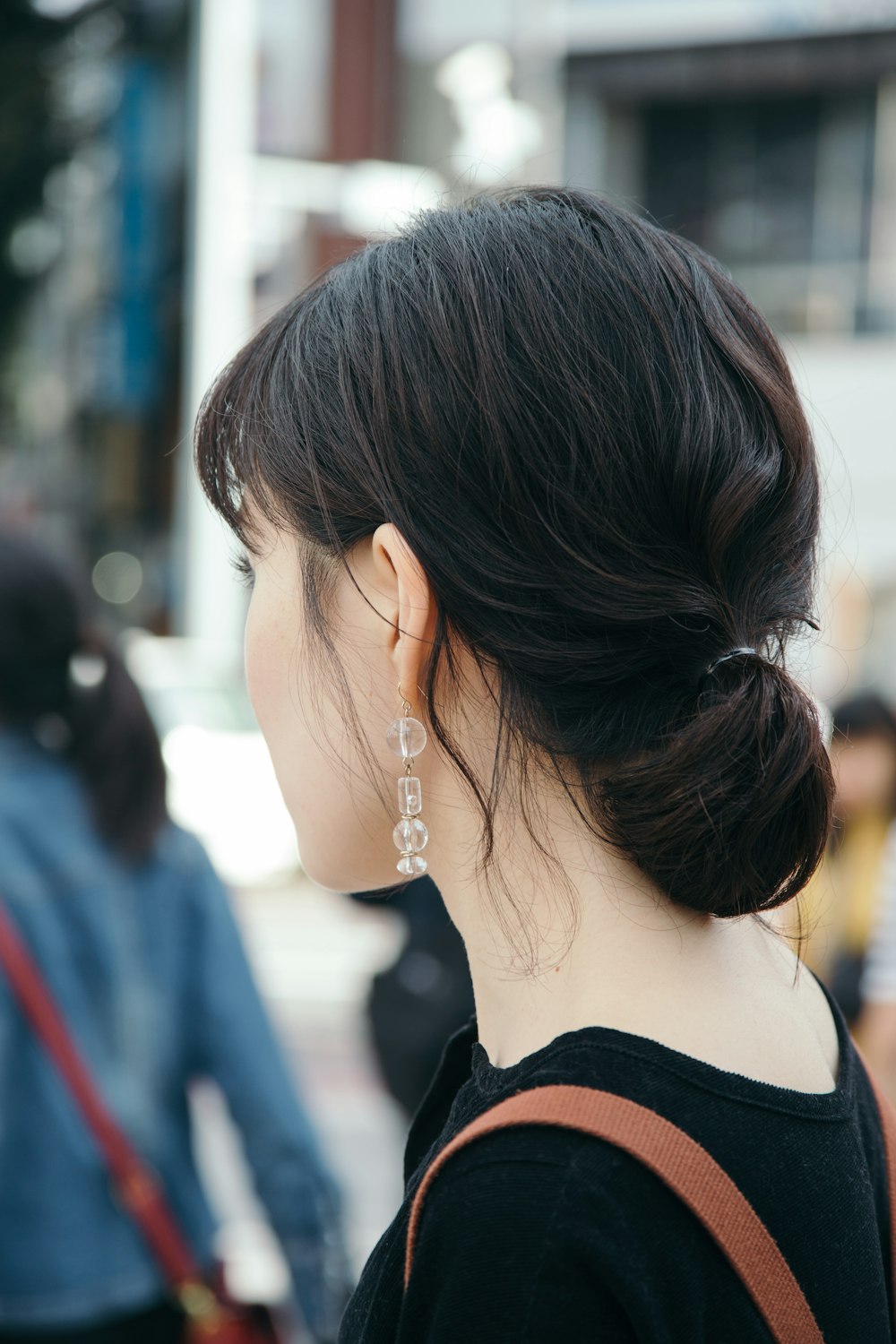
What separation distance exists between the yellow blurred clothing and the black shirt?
221 centimetres

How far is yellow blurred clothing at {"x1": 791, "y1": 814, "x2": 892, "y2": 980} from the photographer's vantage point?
10.3 feet

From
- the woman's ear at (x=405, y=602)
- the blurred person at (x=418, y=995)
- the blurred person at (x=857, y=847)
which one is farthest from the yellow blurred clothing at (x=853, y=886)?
the woman's ear at (x=405, y=602)

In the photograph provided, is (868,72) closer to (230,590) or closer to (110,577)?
(230,590)

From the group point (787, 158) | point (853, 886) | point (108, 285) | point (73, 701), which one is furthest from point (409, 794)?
point (787, 158)

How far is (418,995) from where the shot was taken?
2936 mm

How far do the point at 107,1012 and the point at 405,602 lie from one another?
55.9 inches

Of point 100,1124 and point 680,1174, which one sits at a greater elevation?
point 680,1174

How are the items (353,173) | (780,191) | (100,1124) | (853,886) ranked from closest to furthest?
1. (100,1124)
2. (853,886)
3. (353,173)
4. (780,191)

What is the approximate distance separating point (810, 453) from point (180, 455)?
12.8m

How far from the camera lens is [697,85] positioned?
15656 mm

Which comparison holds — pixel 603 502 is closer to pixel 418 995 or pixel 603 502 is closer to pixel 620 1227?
pixel 620 1227

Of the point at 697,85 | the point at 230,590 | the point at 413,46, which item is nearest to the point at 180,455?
the point at 230,590

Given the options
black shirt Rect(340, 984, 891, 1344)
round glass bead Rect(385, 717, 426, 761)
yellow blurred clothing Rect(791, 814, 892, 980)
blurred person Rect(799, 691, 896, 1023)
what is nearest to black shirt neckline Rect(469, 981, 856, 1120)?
black shirt Rect(340, 984, 891, 1344)

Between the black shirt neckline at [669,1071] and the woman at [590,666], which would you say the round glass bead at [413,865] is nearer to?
the woman at [590,666]
